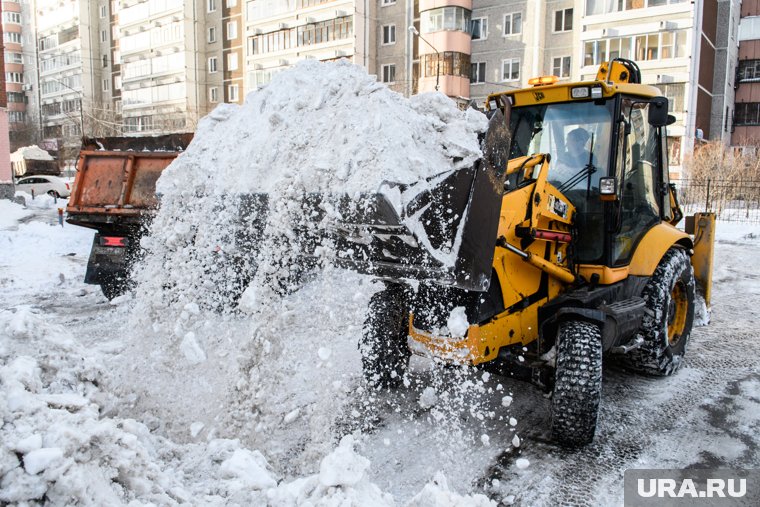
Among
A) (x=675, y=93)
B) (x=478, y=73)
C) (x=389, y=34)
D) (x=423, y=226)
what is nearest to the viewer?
(x=423, y=226)

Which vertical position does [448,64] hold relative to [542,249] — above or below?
above

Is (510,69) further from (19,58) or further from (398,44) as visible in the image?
(19,58)

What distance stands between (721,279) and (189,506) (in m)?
10.3

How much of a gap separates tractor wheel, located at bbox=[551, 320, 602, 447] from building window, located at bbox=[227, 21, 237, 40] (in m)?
46.2

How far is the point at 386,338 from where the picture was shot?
14.7ft

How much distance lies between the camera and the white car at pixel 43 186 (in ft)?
83.2

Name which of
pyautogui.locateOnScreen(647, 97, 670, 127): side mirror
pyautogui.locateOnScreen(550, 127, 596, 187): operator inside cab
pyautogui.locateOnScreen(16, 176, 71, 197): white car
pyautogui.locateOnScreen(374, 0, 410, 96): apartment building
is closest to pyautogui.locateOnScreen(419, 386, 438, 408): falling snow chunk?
pyautogui.locateOnScreen(550, 127, 596, 187): operator inside cab

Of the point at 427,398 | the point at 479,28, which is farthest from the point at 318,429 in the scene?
the point at 479,28

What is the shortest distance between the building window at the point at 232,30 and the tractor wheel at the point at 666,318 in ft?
147

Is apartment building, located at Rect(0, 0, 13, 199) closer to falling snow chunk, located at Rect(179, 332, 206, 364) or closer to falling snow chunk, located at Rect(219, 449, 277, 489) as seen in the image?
falling snow chunk, located at Rect(179, 332, 206, 364)

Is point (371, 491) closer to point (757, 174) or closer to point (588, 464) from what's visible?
point (588, 464)

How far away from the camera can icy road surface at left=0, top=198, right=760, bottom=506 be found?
106 inches

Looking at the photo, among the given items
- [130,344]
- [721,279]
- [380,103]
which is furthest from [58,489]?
[721,279]

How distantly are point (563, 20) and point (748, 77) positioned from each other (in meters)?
14.6
